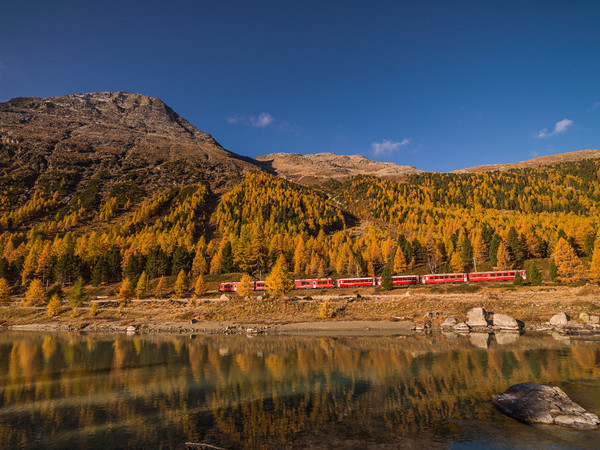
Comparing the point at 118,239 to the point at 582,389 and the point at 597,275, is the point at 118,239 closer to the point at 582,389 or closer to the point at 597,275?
the point at 582,389

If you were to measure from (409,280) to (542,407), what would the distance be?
219 ft

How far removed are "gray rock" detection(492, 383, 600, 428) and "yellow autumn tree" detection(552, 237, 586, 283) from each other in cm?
6365

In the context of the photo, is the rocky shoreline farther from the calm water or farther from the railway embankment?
the calm water

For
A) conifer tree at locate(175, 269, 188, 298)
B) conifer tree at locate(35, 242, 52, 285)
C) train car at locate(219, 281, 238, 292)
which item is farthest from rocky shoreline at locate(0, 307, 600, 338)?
conifer tree at locate(35, 242, 52, 285)

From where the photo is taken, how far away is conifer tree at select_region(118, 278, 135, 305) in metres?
79.2

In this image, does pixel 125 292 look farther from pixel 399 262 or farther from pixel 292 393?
pixel 399 262

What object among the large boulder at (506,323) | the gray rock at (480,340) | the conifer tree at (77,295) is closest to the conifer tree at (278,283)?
the gray rock at (480,340)

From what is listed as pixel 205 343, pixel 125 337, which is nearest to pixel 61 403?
pixel 205 343

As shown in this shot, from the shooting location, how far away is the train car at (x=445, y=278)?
81062 millimetres

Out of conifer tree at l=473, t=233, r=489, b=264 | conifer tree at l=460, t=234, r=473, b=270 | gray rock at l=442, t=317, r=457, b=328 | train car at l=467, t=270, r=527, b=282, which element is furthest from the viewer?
conifer tree at l=473, t=233, r=489, b=264

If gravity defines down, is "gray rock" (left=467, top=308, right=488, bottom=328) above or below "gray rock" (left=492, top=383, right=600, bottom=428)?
below

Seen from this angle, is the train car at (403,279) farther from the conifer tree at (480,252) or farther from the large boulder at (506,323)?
the conifer tree at (480,252)

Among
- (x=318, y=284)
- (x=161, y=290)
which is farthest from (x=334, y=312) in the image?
(x=161, y=290)

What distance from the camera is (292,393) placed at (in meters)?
25.6
